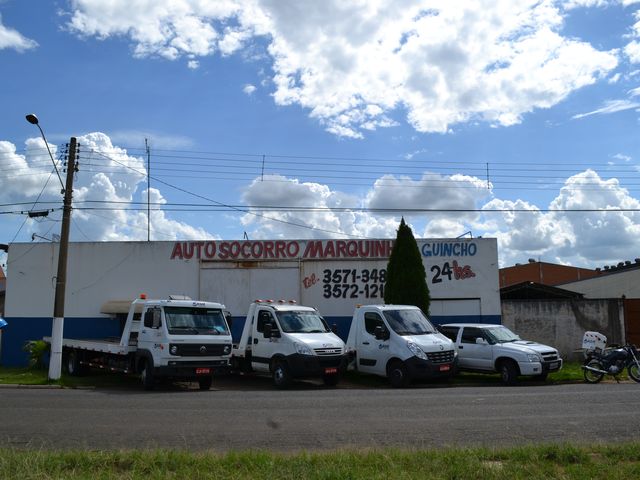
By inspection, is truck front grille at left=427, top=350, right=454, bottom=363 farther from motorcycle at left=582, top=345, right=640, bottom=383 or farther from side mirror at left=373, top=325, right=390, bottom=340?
motorcycle at left=582, top=345, right=640, bottom=383

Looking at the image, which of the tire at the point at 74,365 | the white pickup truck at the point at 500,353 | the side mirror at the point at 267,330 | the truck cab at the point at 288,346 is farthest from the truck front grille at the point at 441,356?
the tire at the point at 74,365

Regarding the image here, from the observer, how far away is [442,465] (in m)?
6.84

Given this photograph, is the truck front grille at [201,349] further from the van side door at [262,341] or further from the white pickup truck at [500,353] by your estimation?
the white pickup truck at [500,353]

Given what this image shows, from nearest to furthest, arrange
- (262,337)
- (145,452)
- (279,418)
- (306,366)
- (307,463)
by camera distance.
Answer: (307,463) < (145,452) < (279,418) < (306,366) < (262,337)

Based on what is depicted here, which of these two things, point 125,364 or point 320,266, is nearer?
point 125,364

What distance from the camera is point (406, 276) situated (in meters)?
22.5

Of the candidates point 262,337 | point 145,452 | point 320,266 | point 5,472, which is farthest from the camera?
point 320,266

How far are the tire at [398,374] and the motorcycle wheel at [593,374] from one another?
5226mm

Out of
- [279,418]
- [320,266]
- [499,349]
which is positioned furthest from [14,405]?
[320,266]

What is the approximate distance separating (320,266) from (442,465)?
748 inches

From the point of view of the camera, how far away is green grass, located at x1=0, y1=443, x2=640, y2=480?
651 cm

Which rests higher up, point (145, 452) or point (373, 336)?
point (373, 336)

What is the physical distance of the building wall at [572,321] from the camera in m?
24.3

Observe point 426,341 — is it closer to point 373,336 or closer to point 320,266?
point 373,336
